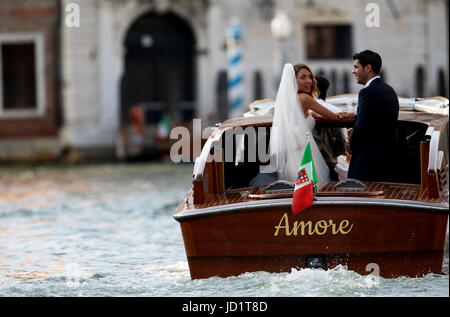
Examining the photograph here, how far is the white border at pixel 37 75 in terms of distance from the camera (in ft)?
75.9

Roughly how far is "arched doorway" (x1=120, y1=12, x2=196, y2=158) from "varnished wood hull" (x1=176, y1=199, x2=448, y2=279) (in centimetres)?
1686

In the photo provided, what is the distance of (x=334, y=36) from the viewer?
24.1 metres

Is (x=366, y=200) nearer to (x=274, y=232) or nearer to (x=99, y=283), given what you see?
(x=274, y=232)

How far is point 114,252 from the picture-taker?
8.96 m

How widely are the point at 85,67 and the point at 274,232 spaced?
1674 cm

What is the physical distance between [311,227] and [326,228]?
9 centimetres

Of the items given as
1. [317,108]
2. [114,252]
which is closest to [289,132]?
[317,108]

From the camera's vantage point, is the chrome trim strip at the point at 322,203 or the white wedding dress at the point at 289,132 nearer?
the chrome trim strip at the point at 322,203

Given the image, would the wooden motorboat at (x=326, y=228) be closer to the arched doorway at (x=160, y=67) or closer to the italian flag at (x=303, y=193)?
the italian flag at (x=303, y=193)

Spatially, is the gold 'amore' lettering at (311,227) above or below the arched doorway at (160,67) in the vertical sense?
below

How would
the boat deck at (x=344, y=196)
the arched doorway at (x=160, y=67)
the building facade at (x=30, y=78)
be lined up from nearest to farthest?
the boat deck at (x=344, y=196) → the building facade at (x=30, y=78) → the arched doorway at (x=160, y=67)

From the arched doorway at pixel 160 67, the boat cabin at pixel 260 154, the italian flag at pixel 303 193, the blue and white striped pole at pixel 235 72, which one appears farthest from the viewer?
the arched doorway at pixel 160 67

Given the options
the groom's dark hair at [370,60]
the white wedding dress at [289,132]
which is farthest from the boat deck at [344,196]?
the groom's dark hair at [370,60]

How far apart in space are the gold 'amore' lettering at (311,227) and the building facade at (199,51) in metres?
15.7
